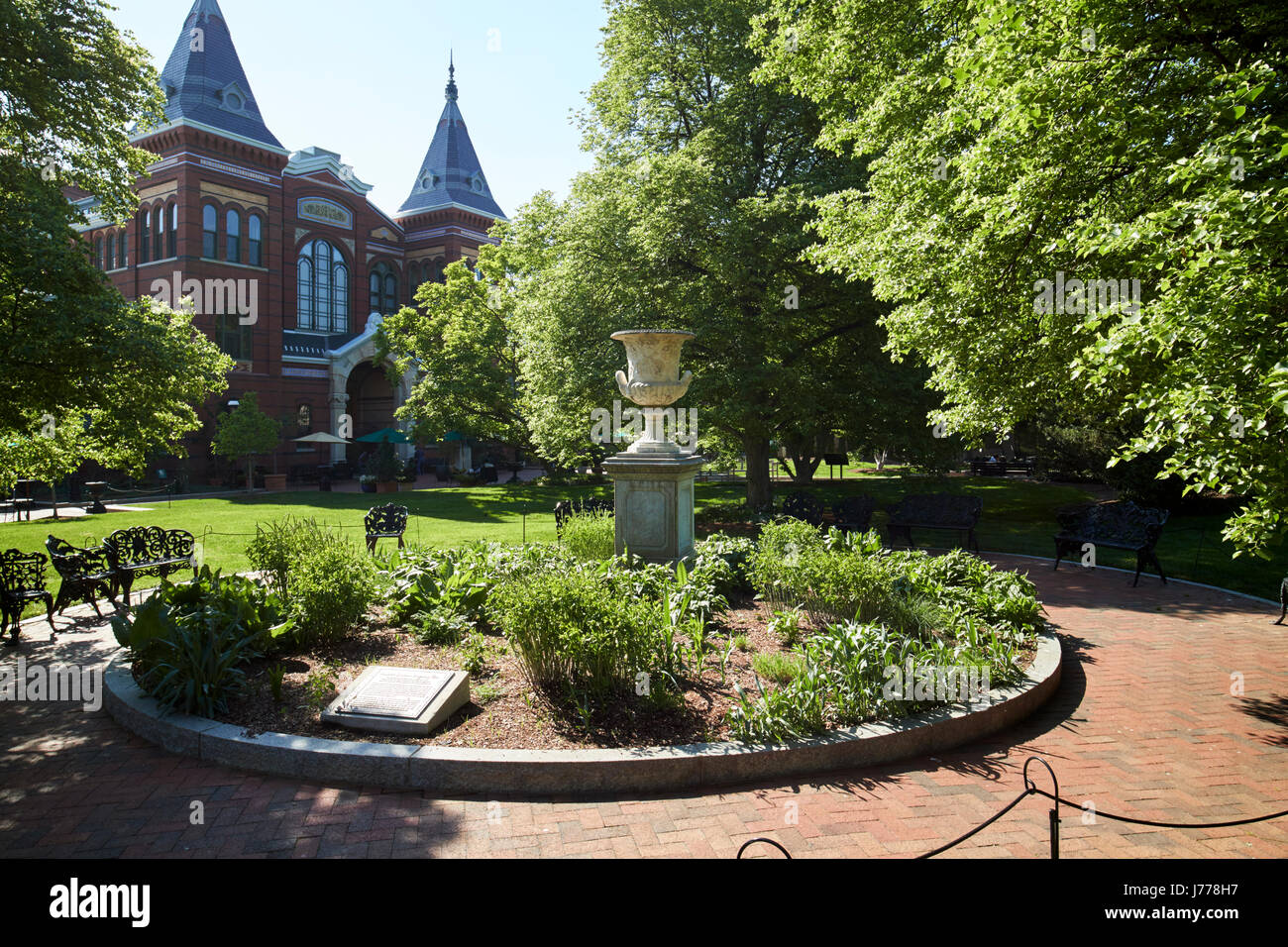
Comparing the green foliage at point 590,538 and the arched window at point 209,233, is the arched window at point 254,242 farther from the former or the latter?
the green foliage at point 590,538

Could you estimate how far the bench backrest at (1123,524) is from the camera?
35.9 feet

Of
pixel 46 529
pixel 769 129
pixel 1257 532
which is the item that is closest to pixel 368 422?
pixel 46 529

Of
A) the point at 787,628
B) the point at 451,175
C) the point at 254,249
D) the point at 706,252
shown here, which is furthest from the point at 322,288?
the point at 787,628

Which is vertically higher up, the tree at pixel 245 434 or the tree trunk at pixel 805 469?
the tree at pixel 245 434

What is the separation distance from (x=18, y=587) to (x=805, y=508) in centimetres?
1094

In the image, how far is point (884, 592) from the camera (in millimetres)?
7242

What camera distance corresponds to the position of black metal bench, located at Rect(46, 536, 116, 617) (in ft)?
27.7

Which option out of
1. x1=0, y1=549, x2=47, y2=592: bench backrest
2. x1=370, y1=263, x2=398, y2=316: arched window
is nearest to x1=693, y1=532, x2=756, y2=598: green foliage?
x1=0, y1=549, x2=47, y2=592: bench backrest

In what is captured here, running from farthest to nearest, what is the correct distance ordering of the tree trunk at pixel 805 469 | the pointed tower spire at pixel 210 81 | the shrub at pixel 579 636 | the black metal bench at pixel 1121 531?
the pointed tower spire at pixel 210 81, the tree trunk at pixel 805 469, the black metal bench at pixel 1121 531, the shrub at pixel 579 636

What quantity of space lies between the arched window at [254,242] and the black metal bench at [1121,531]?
113 ft

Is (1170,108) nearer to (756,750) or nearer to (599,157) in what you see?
(756,750)

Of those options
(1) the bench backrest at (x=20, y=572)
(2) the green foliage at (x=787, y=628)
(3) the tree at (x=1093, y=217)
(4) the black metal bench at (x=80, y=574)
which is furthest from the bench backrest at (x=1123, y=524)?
(1) the bench backrest at (x=20, y=572)

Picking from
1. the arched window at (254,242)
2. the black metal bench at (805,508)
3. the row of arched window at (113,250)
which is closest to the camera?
the black metal bench at (805,508)

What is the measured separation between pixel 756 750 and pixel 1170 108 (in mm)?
6256
